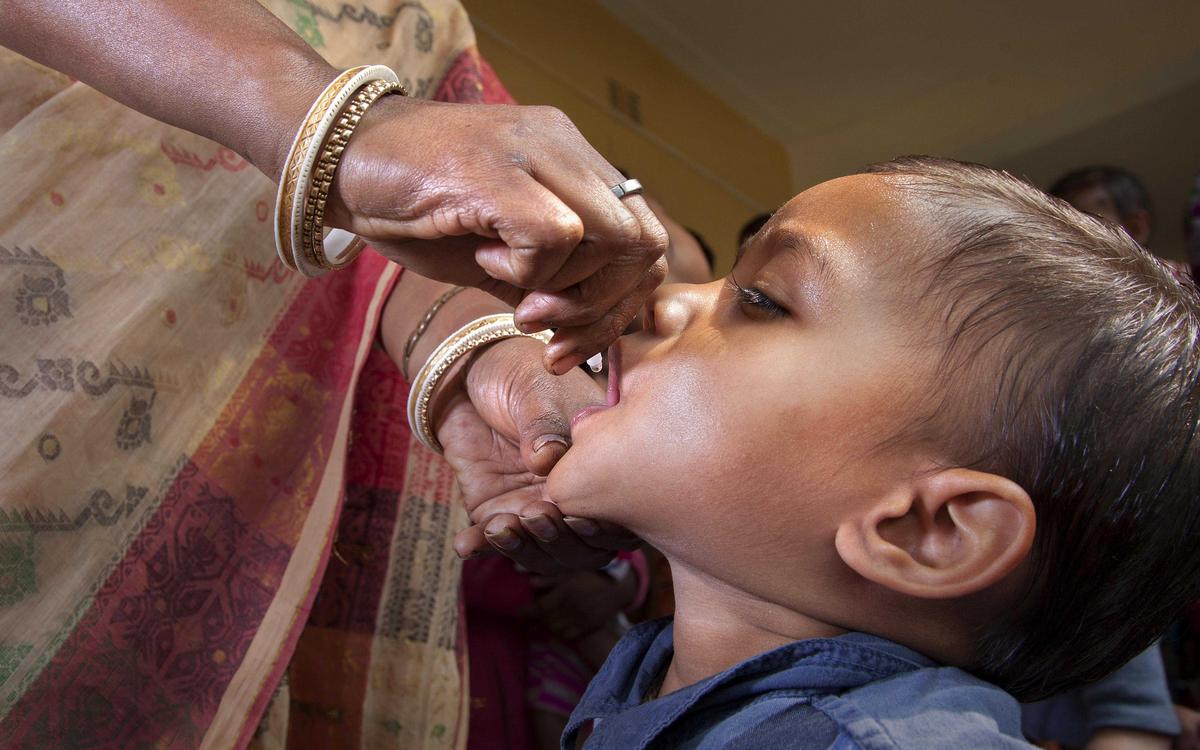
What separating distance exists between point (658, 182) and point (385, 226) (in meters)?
3.19

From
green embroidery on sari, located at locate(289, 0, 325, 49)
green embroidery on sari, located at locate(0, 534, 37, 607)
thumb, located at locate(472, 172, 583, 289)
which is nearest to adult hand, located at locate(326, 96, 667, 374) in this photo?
thumb, located at locate(472, 172, 583, 289)

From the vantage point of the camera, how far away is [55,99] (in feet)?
3.18

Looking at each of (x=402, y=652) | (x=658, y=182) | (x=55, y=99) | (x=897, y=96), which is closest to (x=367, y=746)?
(x=402, y=652)

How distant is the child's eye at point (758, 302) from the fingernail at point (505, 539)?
0.37 m

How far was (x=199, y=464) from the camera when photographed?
1.03 m

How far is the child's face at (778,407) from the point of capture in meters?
0.69

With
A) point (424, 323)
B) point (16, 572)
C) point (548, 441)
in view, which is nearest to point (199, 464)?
point (16, 572)

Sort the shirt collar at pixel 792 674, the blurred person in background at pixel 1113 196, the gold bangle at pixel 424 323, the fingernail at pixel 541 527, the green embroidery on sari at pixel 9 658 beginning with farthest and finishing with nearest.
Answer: the blurred person in background at pixel 1113 196
the gold bangle at pixel 424 323
the fingernail at pixel 541 527
the green embroidery on sari at pixel 9 658
the shirt collar at pixel 792 674

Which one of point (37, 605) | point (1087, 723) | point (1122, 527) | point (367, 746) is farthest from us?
point (1087, 723)

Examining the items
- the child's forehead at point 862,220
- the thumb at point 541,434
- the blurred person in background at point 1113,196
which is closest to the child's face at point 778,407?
the child's forehead at point 862,220

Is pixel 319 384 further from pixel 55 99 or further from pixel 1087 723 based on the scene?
pixel 1087 723

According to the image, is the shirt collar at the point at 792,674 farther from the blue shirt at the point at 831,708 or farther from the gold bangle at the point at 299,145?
the gold bangle at the point at 299,145

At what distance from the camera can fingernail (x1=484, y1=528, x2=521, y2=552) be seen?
3.13 feet

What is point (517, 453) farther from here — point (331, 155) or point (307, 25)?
point (307, 25)
